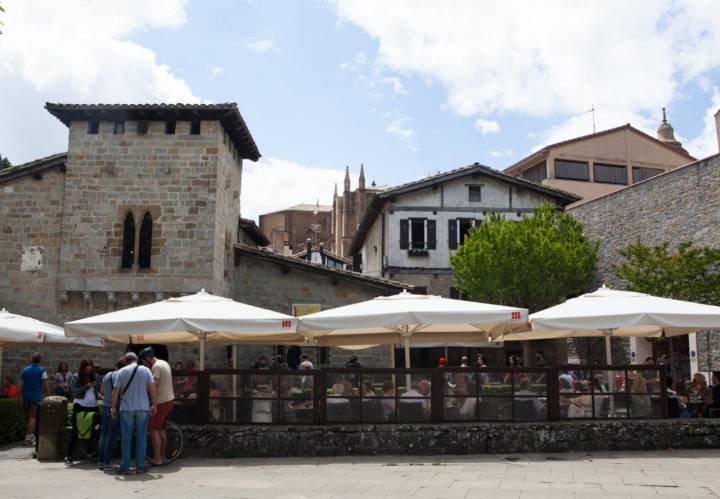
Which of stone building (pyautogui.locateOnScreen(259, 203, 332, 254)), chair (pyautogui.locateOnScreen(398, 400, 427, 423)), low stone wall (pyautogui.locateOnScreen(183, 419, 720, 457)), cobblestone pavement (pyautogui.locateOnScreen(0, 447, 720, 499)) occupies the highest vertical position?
stone building (pyautogui.locateOnScreen(259, 203, 332, 254))

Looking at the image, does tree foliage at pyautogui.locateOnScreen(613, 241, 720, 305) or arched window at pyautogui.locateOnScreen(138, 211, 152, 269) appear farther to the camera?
tree foliage at pyautogui.locateOnScreen(613, 241, 720, 305)

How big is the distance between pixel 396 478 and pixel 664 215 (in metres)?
22.3

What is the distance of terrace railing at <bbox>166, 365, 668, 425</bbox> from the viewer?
10.4 m

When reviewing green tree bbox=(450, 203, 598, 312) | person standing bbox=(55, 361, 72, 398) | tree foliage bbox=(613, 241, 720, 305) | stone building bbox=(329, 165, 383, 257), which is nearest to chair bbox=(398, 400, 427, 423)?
person standing bbox=(55, 361, 72, 398)

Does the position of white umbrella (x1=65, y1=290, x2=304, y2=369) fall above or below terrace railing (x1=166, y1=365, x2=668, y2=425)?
above

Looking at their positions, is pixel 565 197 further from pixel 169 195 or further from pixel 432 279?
pixel 169 195

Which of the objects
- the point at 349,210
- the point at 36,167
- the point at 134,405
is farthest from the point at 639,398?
the point at 349,210

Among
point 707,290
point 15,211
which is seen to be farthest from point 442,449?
point 707,290

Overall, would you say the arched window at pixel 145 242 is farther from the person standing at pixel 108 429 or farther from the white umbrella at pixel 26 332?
the person standing at pixel 108 429

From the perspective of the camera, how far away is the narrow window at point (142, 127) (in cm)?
1906

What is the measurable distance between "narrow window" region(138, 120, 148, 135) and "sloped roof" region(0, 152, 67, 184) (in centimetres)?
Answer: 210

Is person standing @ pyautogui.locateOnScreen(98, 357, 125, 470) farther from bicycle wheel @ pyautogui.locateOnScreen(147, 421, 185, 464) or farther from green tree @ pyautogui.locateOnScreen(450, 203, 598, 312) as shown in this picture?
green tree @ pyautogui.locateOnScreen(450, 203, 598, 312)

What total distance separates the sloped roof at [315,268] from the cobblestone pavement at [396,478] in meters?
10.8

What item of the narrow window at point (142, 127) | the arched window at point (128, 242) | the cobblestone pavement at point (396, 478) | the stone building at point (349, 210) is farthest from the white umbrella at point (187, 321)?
the stone building at point (349, 210)
